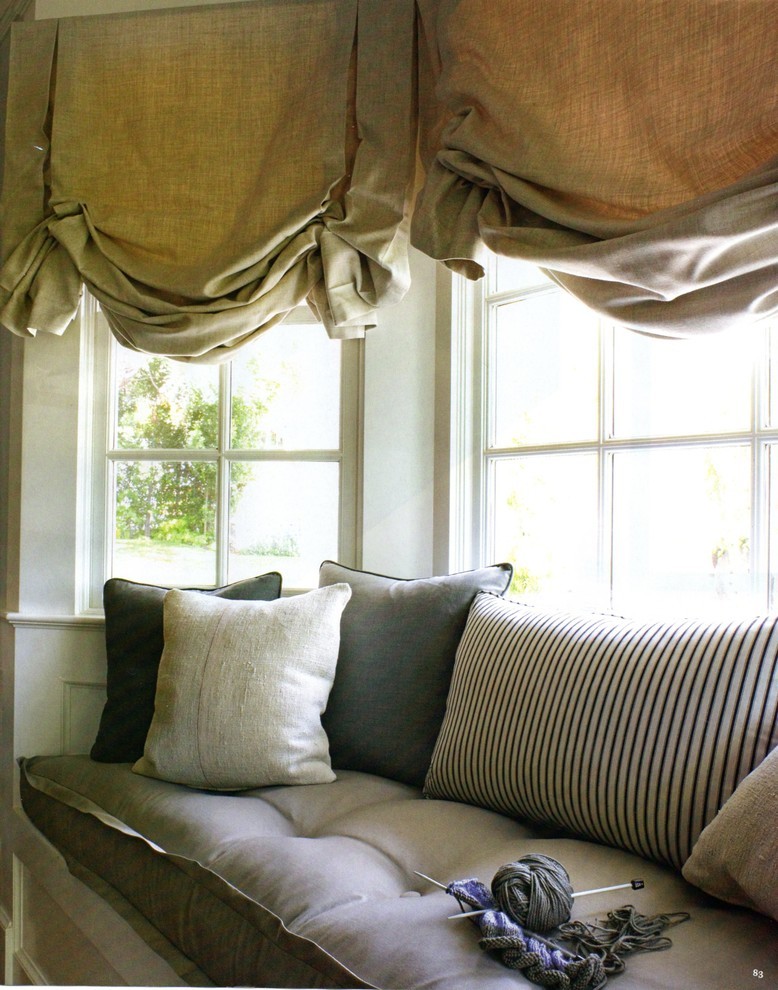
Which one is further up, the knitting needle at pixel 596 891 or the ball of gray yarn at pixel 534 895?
the ball of gray yarn at pixel 534 895

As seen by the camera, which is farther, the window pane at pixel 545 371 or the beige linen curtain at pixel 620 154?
the window pane at pixel 545 371

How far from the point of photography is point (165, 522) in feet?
7.67

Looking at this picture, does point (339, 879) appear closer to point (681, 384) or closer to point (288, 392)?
point (681, 384)

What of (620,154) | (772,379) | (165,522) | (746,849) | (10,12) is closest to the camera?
(746,849)

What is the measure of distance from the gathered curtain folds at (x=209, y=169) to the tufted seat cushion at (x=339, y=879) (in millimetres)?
1099

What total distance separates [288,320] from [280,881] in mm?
1526

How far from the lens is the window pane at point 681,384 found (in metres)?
1.62

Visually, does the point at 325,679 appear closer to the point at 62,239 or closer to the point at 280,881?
the point at 280,881

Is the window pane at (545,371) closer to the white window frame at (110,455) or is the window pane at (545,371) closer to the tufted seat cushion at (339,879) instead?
the white window frame at (110,455)

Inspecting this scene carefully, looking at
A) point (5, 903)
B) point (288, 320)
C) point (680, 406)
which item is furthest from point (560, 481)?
point (5, 903)

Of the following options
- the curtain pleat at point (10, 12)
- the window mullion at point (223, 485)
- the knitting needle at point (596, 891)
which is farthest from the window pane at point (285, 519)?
the curtain pleat at point (10, 12)

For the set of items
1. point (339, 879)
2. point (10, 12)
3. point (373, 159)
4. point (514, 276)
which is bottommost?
point (339, 879)

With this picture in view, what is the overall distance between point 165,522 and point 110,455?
0.85 ft

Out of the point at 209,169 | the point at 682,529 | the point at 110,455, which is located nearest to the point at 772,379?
the point at 682,529
